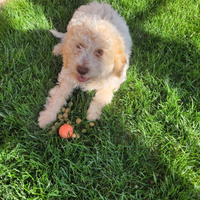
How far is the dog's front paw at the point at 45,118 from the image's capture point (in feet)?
6.62

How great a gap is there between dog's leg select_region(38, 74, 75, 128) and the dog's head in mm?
453

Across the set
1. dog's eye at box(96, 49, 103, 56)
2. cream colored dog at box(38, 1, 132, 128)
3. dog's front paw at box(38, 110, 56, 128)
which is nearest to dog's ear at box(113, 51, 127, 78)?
cream colored dog at box(38, 1, 132, 128)

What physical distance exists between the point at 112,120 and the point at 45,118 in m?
0.85

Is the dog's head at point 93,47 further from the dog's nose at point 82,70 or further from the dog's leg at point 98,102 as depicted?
the dog's leg at point 98,102

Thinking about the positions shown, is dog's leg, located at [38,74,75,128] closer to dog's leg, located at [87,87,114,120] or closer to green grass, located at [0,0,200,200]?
green grass, located at [0,0,200,200]

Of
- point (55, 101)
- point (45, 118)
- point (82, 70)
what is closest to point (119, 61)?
point (82, 70)

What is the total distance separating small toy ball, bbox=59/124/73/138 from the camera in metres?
1.89

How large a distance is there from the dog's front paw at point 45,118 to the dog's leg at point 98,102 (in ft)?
1.48

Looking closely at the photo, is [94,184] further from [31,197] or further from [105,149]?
[31,197]

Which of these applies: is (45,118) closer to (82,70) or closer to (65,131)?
(65,131)

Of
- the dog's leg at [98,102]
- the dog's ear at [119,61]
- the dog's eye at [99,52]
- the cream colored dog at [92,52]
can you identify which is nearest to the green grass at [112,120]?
the dog's leg at [98,102]

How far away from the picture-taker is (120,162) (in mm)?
1869

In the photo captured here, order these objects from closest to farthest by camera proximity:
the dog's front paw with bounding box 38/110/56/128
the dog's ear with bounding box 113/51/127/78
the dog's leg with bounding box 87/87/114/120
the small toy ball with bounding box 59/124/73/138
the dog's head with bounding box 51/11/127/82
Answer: the dog's head with bounding box 51/11/127/82
the dog's ear with bounding box 113/51/127/78
the small toy ball with bounding box 59/124/73/138
the dog's front paw with bounding box 38/110/56/128
the dog's leg with bounding box 87/87/114/120

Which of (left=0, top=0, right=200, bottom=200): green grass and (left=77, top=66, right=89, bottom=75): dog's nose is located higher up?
(left=77, top=66, right=89, bottom=75): dog's nose
